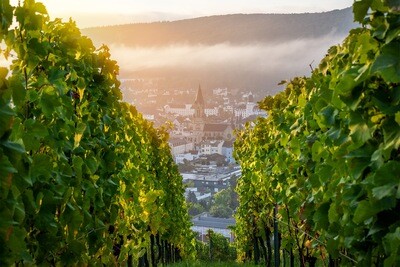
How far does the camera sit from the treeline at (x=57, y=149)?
2.46 m

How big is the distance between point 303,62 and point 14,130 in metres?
193

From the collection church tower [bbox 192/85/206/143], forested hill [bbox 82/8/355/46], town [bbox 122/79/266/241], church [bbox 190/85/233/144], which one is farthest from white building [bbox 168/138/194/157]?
forested hill [bbox 82/8/355/46]

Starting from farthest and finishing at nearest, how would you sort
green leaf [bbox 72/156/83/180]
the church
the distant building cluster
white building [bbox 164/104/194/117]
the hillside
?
the hillside → white building [bbox 164/104/194/117] → the church → the distant building cluster → green leaf [bbox 72/156/83/180]

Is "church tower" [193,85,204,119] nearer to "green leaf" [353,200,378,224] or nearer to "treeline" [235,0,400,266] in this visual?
"treeline" [235,0,400,266]

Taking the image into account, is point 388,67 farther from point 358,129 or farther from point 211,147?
point 211,147

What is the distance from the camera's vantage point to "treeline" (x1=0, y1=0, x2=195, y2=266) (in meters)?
2.46

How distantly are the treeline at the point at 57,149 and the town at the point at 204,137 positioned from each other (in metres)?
64.9

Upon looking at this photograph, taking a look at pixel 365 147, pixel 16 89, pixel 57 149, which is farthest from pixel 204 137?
pixel 16 89

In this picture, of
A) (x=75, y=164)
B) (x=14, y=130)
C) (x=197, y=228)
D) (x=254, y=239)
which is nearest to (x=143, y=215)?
(x=75, y=164)

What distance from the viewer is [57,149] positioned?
12.8 ft

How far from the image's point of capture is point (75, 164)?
13.9 feet

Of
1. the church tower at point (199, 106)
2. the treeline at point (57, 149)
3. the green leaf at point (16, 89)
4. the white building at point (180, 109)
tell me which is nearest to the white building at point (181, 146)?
the church tower at point (199, 106)

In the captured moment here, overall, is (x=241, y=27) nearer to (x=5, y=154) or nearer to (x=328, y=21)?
(x=328, y=21)

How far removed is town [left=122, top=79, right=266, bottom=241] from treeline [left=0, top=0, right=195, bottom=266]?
64879 millimetres
